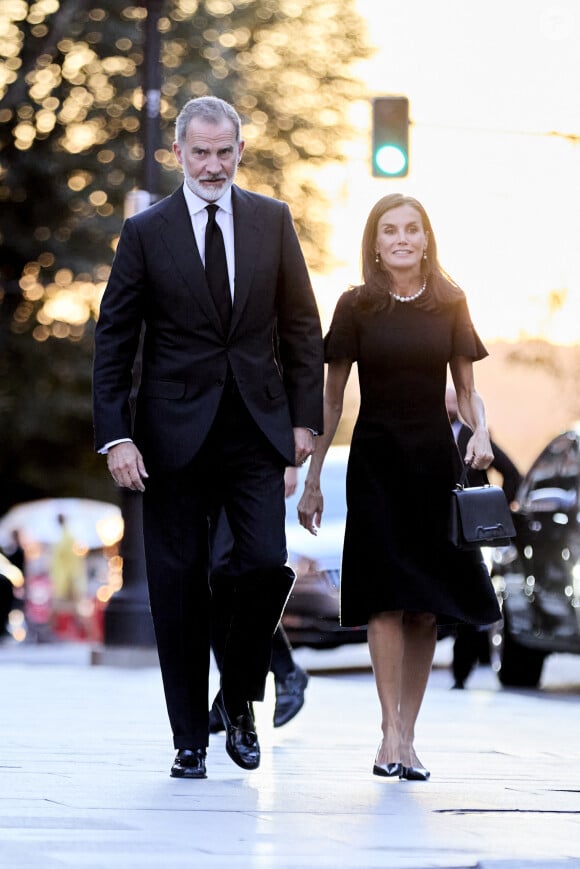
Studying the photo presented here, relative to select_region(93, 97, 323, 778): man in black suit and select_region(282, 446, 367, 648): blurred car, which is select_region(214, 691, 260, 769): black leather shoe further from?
select_region(282, 446, 367, 648): blurred car

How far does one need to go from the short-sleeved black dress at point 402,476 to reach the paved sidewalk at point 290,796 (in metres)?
0.60

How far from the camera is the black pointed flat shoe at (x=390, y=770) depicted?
273 inches

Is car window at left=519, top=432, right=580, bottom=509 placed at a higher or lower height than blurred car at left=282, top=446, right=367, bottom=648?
higher

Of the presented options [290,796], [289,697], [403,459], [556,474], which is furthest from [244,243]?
[556,474]

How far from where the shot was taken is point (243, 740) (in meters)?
6.76

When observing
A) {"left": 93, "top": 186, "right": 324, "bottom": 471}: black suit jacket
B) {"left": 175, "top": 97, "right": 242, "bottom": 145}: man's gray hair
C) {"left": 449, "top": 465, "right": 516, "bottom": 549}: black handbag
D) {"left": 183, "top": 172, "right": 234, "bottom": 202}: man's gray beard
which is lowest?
{"left": 449, "top": 465, "right": 516, "bottom": 549}: black handbag

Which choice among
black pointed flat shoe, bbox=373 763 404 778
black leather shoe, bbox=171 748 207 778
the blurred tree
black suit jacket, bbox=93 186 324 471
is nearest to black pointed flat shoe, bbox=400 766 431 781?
black pointed flat shoe, bbox=373 763 404 778

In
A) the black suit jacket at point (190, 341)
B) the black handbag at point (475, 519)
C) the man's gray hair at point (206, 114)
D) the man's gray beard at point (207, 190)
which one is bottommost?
the black handbag at point (475, 519)

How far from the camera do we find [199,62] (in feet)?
96.5

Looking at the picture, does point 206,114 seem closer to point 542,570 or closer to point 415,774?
point 415,774

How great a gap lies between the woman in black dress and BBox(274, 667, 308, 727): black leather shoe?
1.81m

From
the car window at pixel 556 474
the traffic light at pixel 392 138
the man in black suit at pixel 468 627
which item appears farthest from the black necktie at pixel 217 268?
the traffic light at pixel 392 138

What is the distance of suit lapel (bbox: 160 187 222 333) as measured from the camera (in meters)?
6.70

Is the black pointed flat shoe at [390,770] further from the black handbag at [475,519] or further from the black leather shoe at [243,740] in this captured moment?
Answer: the black handbag at [475,519]
